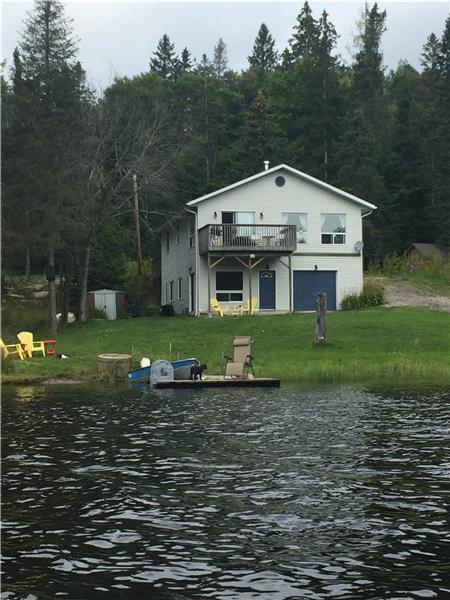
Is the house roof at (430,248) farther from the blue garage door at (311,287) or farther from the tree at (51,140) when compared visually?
the tree at (51,140)

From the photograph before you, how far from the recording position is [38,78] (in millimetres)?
43000

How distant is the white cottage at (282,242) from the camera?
4481 cm

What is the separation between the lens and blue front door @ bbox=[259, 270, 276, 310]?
4534 cm

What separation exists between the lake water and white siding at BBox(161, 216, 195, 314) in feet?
98.7

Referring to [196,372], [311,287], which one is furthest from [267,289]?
[196,372]

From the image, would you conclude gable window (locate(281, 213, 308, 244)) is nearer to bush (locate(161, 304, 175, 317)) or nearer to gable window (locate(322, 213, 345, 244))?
gable window (locate(322, 213, 345, 244))

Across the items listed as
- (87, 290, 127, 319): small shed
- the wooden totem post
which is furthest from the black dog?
(87, 290, 127, 319): small shed

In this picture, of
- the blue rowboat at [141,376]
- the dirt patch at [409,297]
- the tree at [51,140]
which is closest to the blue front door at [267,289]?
the dirt patch at [409,297]

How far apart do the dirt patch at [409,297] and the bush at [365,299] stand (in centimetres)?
47

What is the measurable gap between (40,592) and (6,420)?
11.5m

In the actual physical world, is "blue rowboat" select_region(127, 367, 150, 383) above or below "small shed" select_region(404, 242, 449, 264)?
below

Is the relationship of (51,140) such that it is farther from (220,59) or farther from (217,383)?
(220,59)

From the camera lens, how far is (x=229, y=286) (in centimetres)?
4538

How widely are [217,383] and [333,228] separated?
75.2 ft
